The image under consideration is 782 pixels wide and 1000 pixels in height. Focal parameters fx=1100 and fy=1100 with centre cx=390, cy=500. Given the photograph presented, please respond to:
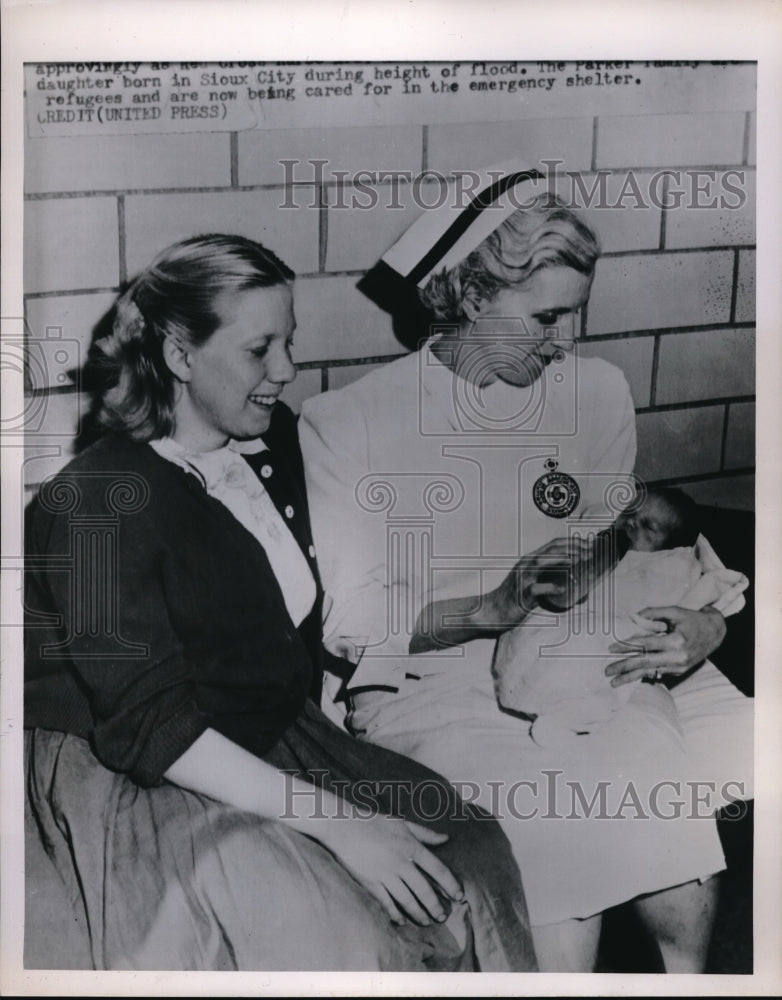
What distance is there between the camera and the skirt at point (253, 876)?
1.60 meters

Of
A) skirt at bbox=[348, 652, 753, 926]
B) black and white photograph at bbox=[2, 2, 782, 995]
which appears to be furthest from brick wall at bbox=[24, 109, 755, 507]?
skirt at bbox=[348, 652, 753, 926]

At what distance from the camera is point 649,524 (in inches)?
Answer: 64.7

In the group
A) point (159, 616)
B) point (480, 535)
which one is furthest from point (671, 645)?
point (159, 616)

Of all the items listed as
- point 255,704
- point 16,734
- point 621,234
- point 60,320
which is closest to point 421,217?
point 621,234

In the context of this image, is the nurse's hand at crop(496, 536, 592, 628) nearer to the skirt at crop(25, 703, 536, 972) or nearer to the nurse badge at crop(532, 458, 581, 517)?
the nurse badge at crop(532, 458, 581, 517)

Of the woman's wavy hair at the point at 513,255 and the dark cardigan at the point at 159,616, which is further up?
the woman's wavy hair at the point at 513,255

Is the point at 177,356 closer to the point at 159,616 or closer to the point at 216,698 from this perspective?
the point at 159,616

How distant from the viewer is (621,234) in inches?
64.2

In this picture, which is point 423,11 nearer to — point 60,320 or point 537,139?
point 537,139

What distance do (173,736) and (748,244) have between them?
3.66ft

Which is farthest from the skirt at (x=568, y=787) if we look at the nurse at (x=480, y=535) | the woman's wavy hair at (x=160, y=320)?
the woman's wavy hair at (x=160, y=320)

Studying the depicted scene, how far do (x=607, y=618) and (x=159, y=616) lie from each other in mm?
657

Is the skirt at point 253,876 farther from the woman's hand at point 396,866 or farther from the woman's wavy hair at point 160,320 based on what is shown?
the woman's wavy hair at point 160,320

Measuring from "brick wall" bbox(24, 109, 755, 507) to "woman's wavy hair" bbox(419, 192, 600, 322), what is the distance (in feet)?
0.16
